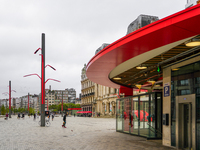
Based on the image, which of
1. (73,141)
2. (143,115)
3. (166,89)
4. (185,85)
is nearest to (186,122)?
(185,85)

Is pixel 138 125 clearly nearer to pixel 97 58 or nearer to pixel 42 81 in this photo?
pixel 97 58

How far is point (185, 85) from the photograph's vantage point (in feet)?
36.9

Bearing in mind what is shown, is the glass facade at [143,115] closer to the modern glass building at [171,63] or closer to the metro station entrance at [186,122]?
the modern glass building at [171,63]

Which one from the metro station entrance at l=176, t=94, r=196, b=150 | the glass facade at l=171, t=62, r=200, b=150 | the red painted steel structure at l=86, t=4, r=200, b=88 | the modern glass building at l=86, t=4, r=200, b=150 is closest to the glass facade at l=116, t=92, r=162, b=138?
the modern glass building at l=86, t=4, r=200, b=150

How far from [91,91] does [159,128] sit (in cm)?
8679

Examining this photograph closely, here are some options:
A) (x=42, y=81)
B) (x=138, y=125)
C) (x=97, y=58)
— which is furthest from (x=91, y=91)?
(x=97, y=58)

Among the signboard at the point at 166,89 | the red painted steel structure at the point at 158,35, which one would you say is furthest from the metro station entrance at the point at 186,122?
the red painted steel structure at the point at 158,35

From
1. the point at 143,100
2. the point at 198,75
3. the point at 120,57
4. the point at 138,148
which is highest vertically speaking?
the point at 120,57

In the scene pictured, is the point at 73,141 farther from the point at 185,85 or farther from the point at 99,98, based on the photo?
the point at 99,98

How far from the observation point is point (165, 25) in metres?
6.88

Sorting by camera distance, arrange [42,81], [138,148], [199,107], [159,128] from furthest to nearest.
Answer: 1. [42,81]
2. [159,128]
3. [138,148]
4. [199,107]

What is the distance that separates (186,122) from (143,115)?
5722 mm

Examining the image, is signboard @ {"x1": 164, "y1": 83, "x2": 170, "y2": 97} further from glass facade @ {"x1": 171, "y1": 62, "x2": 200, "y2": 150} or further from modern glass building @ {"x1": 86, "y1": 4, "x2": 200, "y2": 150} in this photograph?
glass facade @ {"x1": 171, "y1": 62, "x2": 200, "y2": 150}

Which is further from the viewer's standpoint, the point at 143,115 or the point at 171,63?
the point at 143,115
